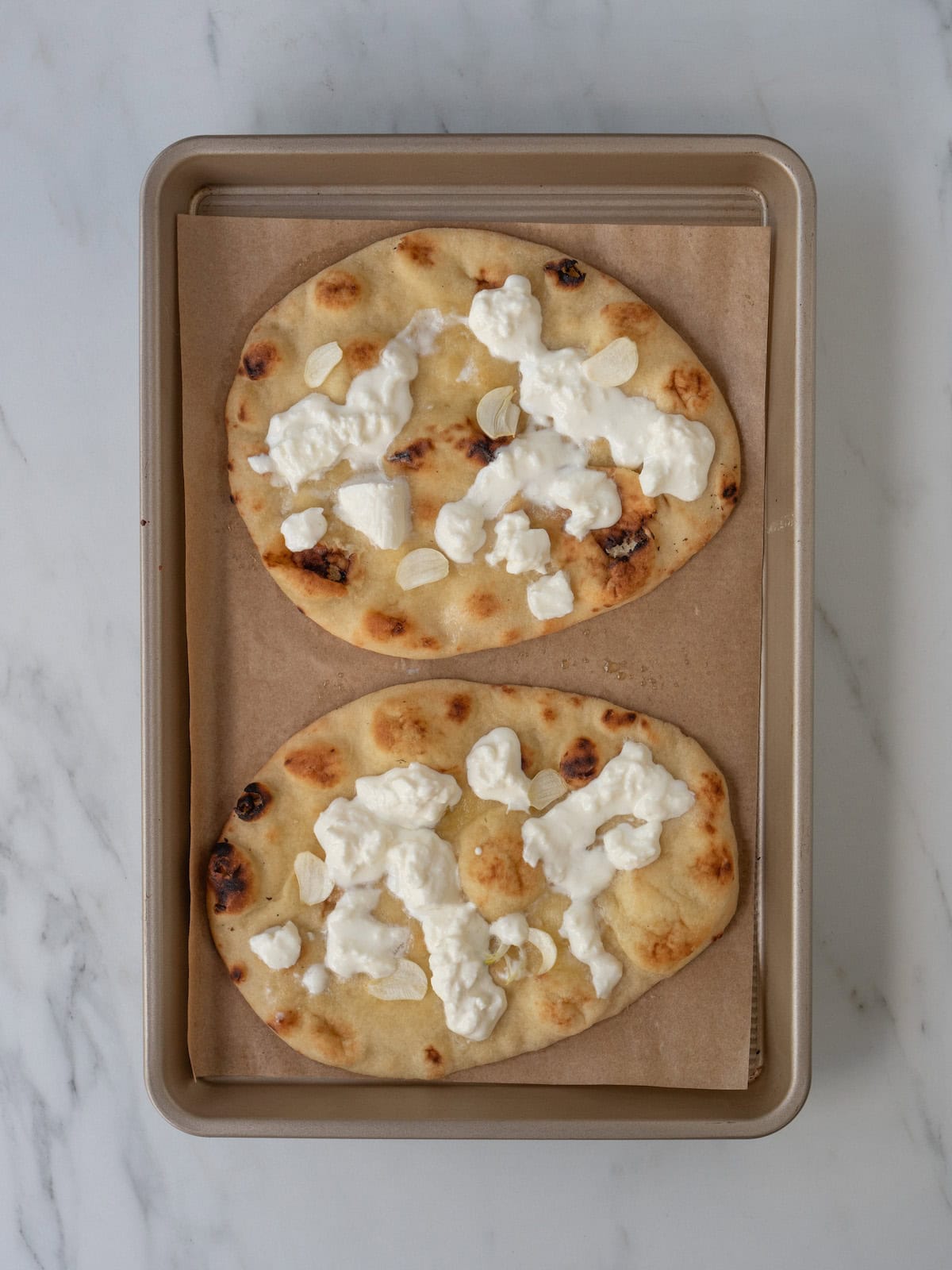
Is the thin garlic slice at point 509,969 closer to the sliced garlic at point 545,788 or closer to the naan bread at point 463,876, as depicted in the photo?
the naan bread at point 463,876

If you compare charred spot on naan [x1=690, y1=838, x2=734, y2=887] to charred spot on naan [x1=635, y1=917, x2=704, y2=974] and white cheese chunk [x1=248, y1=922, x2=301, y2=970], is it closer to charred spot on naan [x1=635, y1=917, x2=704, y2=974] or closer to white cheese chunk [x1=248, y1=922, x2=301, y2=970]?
charred spot on naan [x1=635, y1=917, x2=704, y2=974]

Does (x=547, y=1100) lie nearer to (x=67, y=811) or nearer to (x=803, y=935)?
(x=803, y=935)

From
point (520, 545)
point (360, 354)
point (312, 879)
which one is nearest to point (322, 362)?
point (360, 354)

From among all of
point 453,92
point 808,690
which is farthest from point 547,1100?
point 453,92

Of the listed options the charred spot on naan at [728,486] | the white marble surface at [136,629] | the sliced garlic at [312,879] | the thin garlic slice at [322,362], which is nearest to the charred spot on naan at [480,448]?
the thin garlic slice at [322,362]

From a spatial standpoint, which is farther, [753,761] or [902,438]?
[902,438]
